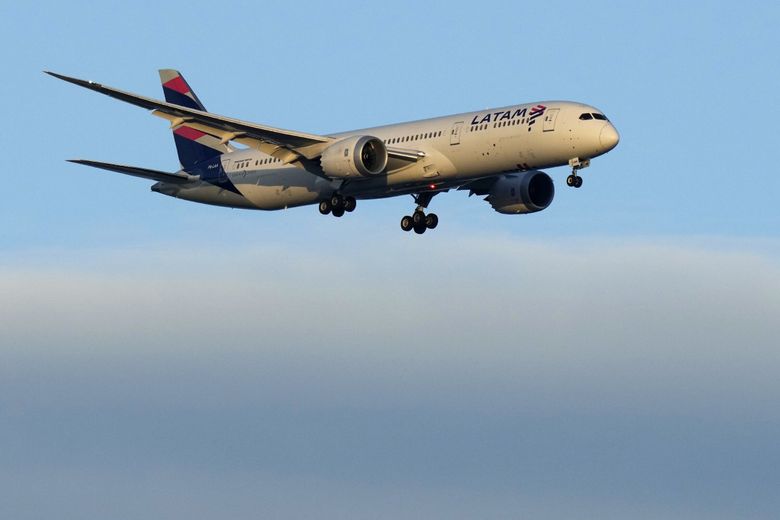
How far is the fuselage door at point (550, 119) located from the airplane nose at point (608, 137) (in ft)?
6.53

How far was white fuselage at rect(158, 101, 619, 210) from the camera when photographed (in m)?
63.2

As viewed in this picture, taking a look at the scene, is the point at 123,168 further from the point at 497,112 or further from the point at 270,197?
the point at 497,112

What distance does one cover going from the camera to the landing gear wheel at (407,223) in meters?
72.8

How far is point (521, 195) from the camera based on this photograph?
71.9 m

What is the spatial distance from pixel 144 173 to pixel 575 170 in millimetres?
21797

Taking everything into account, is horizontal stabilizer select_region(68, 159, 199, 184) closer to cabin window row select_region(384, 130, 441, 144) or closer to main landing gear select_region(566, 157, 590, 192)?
cabin window row select_region(384, 130, 441, 144)

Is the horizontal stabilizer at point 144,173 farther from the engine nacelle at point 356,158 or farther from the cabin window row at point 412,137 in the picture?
the cabin window row at point 412,137

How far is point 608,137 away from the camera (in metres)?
63.0

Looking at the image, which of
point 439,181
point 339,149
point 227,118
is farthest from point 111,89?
point 439,181

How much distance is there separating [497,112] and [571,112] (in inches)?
135

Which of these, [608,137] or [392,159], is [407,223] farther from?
[608,137]

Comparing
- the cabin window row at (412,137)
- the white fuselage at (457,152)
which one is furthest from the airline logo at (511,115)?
the cabin window row at (412,137)

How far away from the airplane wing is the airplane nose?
7943mm

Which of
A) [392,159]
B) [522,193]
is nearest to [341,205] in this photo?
[392,159]
